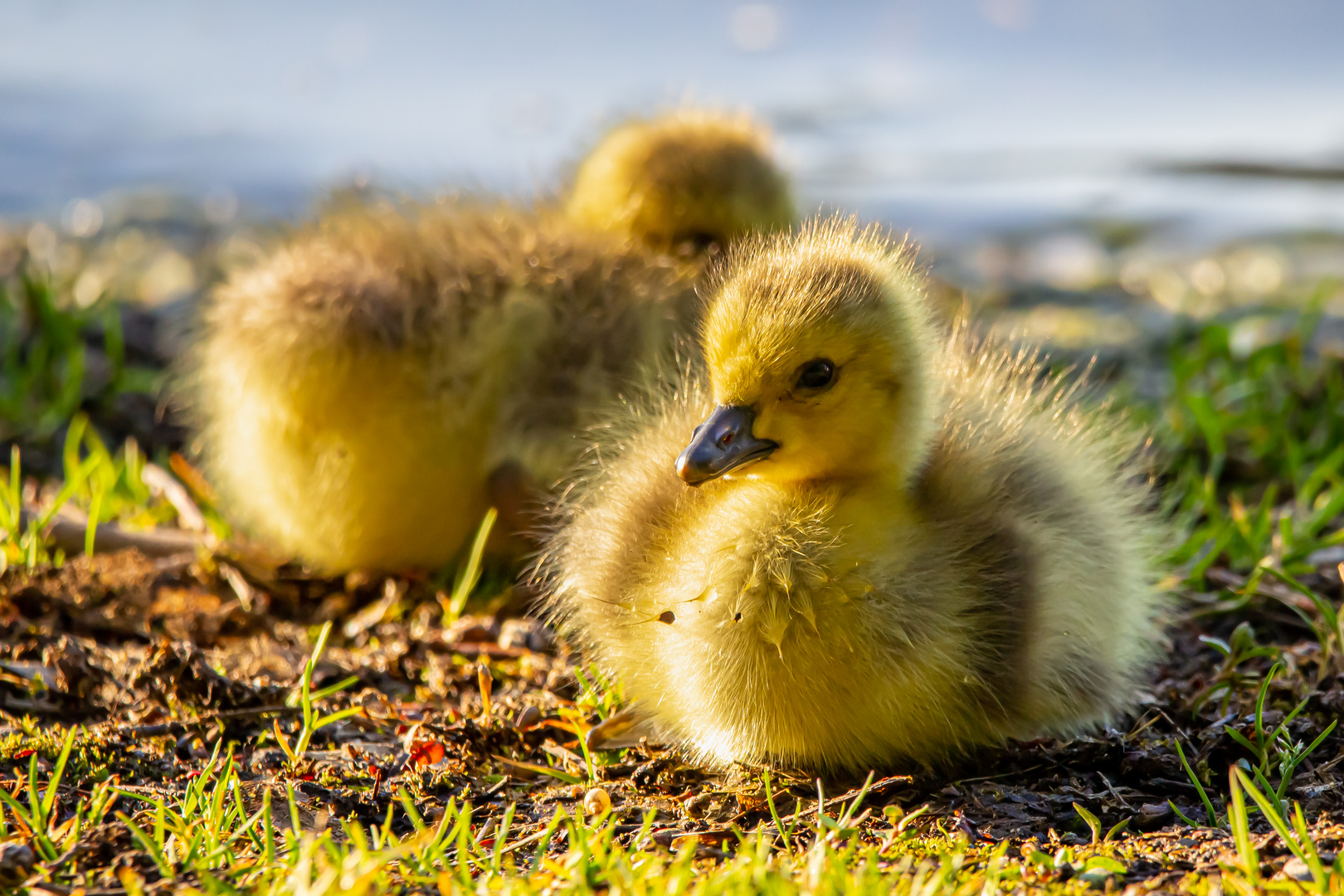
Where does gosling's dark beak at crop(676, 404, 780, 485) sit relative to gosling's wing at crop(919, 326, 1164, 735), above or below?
above

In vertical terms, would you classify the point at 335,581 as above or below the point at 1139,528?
below

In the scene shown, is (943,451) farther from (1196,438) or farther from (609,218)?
(1196,438)

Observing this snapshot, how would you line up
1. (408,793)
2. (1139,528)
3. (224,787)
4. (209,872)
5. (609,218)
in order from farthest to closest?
(609,218), (1139,528), (408,793), (224,787), (209,872)

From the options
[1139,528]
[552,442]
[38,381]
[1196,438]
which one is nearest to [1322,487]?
[1196,438]

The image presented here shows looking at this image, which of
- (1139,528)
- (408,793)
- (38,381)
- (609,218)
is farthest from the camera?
(38,381)

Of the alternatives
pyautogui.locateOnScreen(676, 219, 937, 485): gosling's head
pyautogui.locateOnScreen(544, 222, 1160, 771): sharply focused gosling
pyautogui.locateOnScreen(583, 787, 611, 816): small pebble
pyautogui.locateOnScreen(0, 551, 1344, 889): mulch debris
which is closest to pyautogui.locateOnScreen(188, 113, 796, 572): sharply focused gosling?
pyautogui.locateOnScreen(0, 551, 1344, 889): mulch debris

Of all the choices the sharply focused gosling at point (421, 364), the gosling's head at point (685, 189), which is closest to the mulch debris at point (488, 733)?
the sharply focused gosling at point (421, 364)

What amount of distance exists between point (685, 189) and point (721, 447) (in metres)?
1.46

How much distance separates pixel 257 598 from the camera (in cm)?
358

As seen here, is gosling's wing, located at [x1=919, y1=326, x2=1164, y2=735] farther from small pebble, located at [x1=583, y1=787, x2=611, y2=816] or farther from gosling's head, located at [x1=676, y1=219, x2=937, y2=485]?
small pebble, located at [x1=583, y1=787, x2=611, y2=816]

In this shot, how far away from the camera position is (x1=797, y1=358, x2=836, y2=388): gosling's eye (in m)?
2.38

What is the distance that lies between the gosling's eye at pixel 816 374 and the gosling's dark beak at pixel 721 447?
0.36 feet

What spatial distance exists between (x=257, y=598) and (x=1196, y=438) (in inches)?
125

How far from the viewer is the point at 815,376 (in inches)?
93.9
